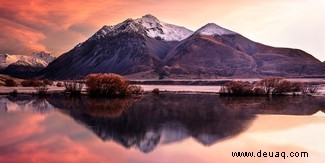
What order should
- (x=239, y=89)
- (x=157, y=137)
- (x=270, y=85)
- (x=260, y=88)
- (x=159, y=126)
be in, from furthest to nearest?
(x=270, y=85)
(x=260, y=88)
(x=239, y=89)
(x=159, y=126)
(x=157, y=137)

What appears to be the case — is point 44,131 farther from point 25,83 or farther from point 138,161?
point 25,83

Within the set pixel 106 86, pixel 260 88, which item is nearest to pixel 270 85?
pixel 260 88

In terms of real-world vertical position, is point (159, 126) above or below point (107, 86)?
below

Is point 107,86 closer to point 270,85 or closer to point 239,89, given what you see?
point 239,89

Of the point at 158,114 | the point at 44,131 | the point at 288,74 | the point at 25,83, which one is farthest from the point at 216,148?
the point at 288,74

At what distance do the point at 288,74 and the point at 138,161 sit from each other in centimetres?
19554

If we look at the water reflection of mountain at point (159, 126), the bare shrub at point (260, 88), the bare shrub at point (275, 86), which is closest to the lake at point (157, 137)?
the water reflection of mountain at point (159, 126)

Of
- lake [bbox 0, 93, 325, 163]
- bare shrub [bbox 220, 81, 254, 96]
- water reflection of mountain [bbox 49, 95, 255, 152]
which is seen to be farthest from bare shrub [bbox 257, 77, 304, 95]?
water reflection of mountain [bbox 49, 95, 255, 152]

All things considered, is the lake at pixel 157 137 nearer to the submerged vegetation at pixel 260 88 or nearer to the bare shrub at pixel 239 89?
the bare shrub at pixel 239 89

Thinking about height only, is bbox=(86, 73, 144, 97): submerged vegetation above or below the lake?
above

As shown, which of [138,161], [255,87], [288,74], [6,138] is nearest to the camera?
[138,161]

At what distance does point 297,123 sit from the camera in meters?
27.6

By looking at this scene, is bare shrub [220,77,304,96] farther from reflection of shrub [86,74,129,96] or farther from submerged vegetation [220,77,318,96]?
reflection of shrub [86,74,129,96]

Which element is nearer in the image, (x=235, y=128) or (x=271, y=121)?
(x=235, y=128)
